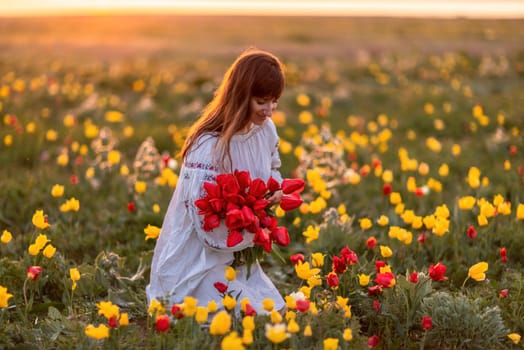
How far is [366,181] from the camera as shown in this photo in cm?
623

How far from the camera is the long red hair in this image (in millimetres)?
3334

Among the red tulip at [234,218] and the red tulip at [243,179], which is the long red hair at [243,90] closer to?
the red tulip at [243,179]

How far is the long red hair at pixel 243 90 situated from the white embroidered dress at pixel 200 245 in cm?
8

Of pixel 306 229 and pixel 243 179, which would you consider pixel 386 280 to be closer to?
pixel 243 179

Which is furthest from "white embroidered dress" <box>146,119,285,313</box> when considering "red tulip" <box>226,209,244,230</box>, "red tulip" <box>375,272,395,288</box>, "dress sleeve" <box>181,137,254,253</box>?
"red tulip" <box>375,272,395,288</box>

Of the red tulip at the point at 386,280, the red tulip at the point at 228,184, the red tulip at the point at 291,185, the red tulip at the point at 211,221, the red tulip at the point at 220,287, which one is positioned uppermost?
the red tulip at the point at 228,184

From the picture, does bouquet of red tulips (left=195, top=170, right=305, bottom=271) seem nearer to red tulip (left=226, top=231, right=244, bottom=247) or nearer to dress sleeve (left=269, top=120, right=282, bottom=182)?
red tulip (left=226, top=231, right=244, bottom=247)

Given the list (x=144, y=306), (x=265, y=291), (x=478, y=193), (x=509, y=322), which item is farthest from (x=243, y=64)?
(x=478, y=193)

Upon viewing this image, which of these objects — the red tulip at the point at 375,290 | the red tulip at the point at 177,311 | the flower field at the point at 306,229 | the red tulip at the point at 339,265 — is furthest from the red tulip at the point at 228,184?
the red tulip at the point at 375,290

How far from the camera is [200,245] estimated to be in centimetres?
353

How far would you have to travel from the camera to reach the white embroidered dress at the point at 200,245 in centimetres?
337

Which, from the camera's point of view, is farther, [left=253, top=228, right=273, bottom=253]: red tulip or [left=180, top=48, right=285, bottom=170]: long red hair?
[left=180, top=48, right=285, bottom=170]: long red hair

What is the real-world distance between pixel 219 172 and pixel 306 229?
5.67 ft

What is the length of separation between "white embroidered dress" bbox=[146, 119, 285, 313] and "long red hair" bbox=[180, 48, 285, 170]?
76mm
